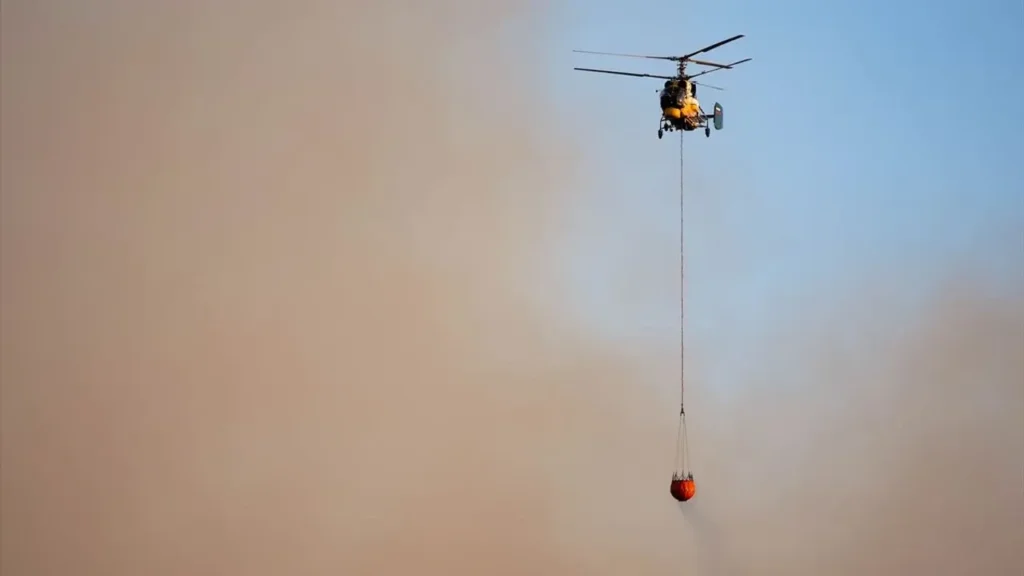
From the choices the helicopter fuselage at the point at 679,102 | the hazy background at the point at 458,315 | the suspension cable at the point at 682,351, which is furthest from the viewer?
the suspension cable at the point at 682,351

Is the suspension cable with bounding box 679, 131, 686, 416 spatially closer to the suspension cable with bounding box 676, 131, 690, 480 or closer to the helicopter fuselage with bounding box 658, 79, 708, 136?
the suspension cable with bounding box 676, 131, 690, 480

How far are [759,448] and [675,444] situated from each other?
1.08ft

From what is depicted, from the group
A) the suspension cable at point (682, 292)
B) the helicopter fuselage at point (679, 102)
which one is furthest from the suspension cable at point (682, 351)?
the helicopter fuselage at point (679, 102)

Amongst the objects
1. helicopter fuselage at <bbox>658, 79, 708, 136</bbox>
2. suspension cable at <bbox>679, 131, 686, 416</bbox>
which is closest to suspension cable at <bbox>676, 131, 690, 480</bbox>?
suspension cable at <bbox>679, 131, 686, 416</bbox>

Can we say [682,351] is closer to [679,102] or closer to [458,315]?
[458,315]

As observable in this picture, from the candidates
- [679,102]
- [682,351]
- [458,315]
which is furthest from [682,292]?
[679,102]

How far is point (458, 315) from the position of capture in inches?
135

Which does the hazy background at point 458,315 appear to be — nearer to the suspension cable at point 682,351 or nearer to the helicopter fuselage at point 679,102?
the suspension cable at point 682,351

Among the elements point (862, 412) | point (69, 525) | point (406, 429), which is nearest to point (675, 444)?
point (862, 412)

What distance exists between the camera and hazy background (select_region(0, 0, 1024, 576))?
10.3ft

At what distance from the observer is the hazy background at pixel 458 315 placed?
3.14 metres

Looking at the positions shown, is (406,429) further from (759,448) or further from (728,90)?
(728,90)

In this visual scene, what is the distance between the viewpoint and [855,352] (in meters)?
3.71

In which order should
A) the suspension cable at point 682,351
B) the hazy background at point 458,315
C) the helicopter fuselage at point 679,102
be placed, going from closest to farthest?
the helicopter fuselage at point 679,102 < the hazy background at point 458,315 < the suspension cable at point 682,351
